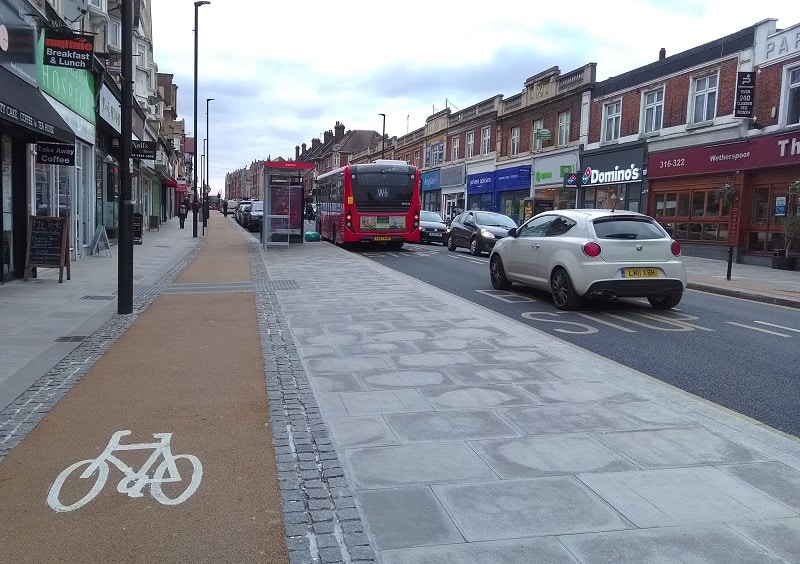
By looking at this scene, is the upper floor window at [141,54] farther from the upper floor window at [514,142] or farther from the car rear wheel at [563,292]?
the car rear wheel at [563,292]

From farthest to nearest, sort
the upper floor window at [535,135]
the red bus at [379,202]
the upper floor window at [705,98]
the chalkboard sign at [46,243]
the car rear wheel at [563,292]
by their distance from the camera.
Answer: the upper floor window at [535,135] → the upper floor window at [705,98] → the red bus at [379,202] → the chalkboard sign at [46,243] → the car rear wheel at [563,292]

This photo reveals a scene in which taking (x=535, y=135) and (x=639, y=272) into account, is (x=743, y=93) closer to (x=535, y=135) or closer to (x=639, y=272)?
(x=535, y=135)

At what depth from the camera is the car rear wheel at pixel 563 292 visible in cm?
1019

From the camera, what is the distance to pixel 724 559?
2.98 m

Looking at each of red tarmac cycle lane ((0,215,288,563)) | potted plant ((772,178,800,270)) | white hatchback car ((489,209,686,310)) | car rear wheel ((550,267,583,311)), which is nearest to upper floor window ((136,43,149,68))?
potted plant ((772,178,800,270))

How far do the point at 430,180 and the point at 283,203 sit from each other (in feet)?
97.3

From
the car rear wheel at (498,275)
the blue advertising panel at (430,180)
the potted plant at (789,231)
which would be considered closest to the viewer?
the car rear wheel at (498,275)

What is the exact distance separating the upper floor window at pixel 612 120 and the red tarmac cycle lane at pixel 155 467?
25.9 meters

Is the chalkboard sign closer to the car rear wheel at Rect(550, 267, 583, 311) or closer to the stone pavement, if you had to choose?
the stone pavement

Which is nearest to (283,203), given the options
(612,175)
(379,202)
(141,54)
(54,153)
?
(379,202)

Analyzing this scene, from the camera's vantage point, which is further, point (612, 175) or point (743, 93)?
point (612, 175)

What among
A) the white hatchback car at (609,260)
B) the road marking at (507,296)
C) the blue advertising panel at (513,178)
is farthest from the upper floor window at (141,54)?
the white hatchback car at (609,260)

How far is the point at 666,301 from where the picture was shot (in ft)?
35.3

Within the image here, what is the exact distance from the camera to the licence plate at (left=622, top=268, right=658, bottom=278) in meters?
9.88
